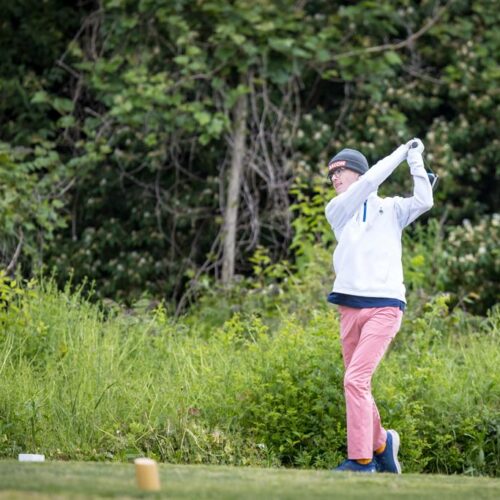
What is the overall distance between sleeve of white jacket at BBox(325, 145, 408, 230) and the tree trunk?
5344mm

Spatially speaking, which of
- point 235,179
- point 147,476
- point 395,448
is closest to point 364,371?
point 395,448

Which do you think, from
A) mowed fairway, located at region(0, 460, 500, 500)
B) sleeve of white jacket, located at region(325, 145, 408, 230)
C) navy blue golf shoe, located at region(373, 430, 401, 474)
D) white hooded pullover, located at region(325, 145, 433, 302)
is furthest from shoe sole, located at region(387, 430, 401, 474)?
sleeve of white jacket, located at region(325, 145, 408, 230)

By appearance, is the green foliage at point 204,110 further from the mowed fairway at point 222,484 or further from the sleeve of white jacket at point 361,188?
the mowed fairway at point 222,484

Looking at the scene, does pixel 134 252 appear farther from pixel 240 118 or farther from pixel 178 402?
pixel 178 402

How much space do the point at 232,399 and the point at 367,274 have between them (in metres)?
1.54

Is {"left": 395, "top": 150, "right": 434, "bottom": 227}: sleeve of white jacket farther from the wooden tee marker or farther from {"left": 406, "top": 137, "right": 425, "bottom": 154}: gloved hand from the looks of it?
the wooden tee marker

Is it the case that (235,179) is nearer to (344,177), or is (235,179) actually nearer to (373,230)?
(344,177)

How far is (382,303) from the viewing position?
19.0 ft

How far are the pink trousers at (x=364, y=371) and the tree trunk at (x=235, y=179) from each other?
5.40m

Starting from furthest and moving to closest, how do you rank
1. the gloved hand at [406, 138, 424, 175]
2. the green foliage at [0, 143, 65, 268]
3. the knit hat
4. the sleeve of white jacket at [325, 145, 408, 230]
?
the green foliage at [0, 143, 65, 268], the knit hat, the gloved hand at [406, 138, 424, 175], the sleeve of white jacket at [325, 145, 408, 230]

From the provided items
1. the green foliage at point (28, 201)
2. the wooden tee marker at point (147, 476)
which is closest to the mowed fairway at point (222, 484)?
the wooden tee marker at point (147, 476)

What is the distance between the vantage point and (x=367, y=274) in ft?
18.9

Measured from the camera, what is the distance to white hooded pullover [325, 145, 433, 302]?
575cm

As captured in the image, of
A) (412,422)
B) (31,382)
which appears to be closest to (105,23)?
(31,382)
